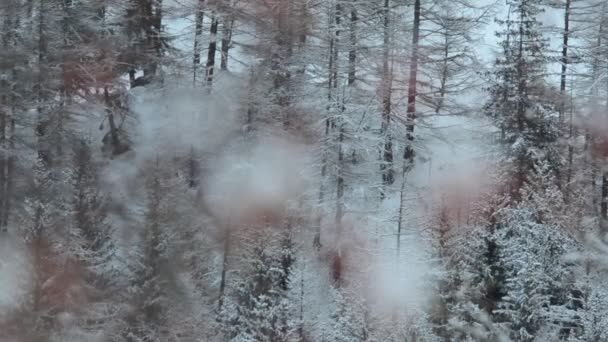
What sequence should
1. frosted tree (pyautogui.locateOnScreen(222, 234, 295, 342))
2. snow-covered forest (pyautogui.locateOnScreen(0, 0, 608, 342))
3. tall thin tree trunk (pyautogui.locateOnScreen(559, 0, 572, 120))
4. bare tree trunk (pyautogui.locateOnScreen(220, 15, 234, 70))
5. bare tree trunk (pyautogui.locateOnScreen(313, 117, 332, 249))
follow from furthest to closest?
bare tree trunk (pyautogui.locateOnScreen(220, 15, 234, 70)), tall thin tree trunk (pyautogui.locateOnScreen(559, 0, 572, 120)), bare tree trunk (pyautogui.locateOnScreen(313, 117, 332, 249)), frosted tree (pyautogui.locateOnScreen(222, 234, 295, 342)), snow-covered forest (pyautogui.locateOnScreen(0, 0, 608, 342))

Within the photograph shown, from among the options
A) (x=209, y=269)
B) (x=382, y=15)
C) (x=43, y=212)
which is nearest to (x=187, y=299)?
(x=209, y=269)

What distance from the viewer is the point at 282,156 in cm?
3003

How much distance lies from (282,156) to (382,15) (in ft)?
22.6

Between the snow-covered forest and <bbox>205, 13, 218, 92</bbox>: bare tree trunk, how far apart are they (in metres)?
0.15

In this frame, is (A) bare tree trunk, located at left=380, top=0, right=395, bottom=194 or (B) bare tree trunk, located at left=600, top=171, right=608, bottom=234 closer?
(B) bare tree trunk, located at left=600, top=171, right=608, bottom=234

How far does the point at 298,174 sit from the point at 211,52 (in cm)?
713

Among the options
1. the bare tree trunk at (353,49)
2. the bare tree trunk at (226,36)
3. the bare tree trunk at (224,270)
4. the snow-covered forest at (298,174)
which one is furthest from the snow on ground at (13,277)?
the bare tree trunk at (353,49)

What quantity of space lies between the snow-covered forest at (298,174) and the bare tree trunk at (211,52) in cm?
15

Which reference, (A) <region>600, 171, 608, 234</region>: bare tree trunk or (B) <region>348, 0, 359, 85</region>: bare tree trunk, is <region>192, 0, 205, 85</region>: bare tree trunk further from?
(A) <region>600, 171, 608, 234</region>: bare tree trunk

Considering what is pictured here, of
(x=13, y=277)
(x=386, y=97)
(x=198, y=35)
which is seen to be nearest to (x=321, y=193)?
(x=386, y=97)

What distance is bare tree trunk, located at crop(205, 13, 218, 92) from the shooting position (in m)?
31.5

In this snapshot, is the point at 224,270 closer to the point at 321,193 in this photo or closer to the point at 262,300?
the point at 262,300

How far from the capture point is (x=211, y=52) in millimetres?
31969

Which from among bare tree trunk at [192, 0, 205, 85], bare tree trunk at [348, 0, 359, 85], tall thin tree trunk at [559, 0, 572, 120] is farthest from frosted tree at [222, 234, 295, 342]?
tall thin tree trunk at [559, 0, 572, 120]
